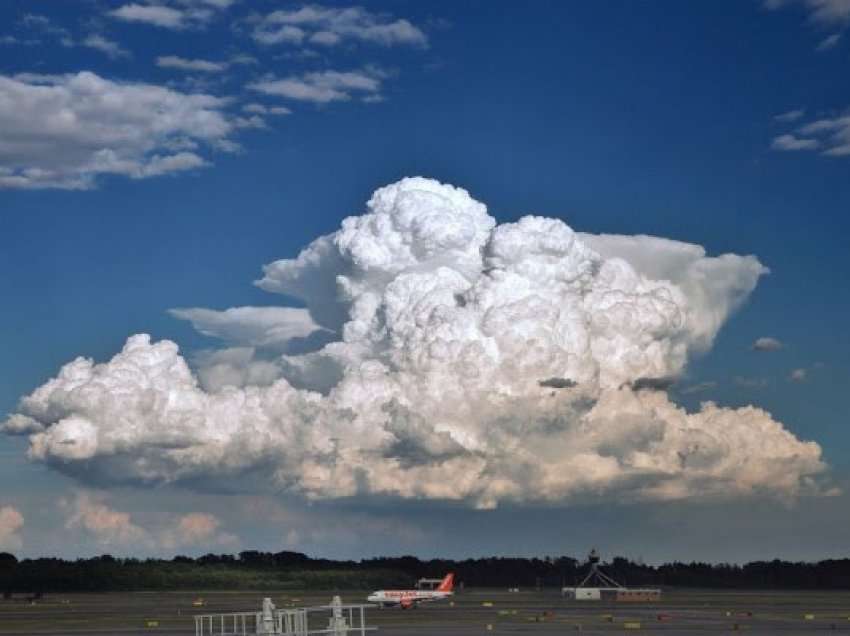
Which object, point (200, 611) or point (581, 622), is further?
point (200, 611)

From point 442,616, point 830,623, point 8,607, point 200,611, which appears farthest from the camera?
point 8,607

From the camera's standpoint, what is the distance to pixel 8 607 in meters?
184

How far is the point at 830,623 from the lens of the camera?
129125mm

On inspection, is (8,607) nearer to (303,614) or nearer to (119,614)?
(119,614)

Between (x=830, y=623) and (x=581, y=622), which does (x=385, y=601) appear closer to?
(x=581, y=622)

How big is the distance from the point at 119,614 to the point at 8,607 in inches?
1436

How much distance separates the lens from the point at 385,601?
621 ft

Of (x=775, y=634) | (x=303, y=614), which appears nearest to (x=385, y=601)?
(x=775, y=634)

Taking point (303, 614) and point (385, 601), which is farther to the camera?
point (385, 601)

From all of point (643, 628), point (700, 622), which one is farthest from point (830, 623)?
point (643, 628)

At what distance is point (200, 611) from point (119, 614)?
422 inches

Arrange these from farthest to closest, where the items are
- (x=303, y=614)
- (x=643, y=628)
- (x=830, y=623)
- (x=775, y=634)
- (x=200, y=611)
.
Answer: (x=200, y=611) → (x=830, y=623) → (x=643, y=628) → (x=775, y=634) → (x=303, y=614)

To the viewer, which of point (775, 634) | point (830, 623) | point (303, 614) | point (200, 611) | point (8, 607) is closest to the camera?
point (303, 614)

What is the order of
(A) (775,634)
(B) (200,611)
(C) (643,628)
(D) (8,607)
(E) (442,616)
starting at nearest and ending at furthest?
(A) (775,634) → (C) (643,628) → (E) (442,616) → (B) (200,611) → (D) (8,607)
